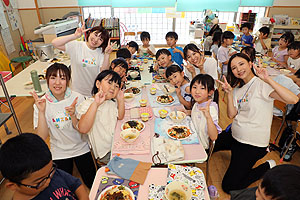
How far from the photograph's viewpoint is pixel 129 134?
1.94 metres

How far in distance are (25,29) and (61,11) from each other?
1414 millimetres

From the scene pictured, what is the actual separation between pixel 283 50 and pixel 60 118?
4689 millimetres

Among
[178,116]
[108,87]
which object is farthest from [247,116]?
[108,87]

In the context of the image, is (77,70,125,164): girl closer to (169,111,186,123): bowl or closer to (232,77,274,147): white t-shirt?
(169,111,186,123): bowl

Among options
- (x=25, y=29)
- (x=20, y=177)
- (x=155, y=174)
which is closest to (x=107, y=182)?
(x=155, y=174)

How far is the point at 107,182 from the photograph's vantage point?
1.50 meters

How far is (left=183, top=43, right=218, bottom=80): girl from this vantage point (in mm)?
2953

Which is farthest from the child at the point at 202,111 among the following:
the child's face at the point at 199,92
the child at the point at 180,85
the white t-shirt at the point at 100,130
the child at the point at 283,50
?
the child at the point at 283,50

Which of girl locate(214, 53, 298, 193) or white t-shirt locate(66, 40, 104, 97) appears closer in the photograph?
girl locate(214, 53, 298, 193)

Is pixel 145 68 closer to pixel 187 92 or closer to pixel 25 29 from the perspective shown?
pixel 187 92

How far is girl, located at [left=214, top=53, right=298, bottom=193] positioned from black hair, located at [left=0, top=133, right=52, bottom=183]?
6.25 ft

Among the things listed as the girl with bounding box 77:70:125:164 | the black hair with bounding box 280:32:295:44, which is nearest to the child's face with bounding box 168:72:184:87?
the girl with bounding box 77:70:125:164

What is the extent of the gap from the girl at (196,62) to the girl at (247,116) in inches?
28.8

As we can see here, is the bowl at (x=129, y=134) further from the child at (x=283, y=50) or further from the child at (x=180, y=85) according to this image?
the child at (x=283, y=50)
